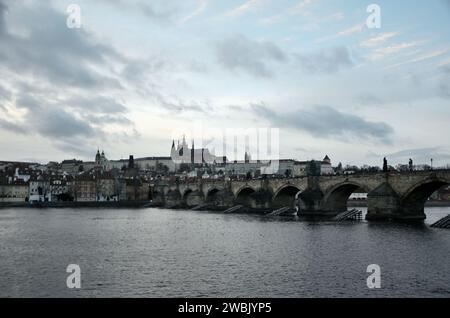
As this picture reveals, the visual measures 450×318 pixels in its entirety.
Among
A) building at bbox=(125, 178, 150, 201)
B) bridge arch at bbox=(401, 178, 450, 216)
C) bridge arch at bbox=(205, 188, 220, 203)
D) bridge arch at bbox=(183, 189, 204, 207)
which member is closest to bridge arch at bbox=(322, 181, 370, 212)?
bridge arch at bbox=(401, 178, 450, 216)

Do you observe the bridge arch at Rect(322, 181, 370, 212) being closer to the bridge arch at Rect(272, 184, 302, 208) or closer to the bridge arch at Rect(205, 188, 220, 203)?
the bridge arch at Rect(272, 184, 302, 208)

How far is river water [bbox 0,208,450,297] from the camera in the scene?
24250 mm

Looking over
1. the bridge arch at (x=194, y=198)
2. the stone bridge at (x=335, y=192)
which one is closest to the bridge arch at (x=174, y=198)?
the bridge arch at (x=194, y=198)

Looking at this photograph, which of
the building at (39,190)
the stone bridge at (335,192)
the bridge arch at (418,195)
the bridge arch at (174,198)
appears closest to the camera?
the bridge arch at (418,195)

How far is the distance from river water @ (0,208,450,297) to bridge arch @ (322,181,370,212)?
84.1 ft

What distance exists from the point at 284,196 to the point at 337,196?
20329mm

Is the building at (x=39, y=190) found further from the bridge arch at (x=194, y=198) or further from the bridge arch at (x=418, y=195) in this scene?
the bridge arch at (x=418, y=195)

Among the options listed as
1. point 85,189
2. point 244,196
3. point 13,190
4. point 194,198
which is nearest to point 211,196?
point 194,198

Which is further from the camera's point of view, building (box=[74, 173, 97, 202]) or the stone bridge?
building (box=[74, 173, 97, 202])

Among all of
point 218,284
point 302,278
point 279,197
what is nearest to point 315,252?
point 302,278

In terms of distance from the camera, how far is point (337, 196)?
265 ft

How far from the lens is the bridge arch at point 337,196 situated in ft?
252

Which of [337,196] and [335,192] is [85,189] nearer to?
[337,196]
